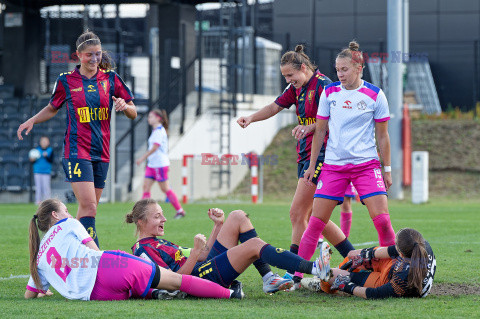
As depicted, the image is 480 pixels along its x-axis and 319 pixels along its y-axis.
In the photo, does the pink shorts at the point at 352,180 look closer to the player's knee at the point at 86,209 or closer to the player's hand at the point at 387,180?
the player's hand at the point at 387,180

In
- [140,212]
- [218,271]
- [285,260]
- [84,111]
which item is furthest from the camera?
[84,111]

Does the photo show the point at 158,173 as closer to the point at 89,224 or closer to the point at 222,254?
the point at 89,224

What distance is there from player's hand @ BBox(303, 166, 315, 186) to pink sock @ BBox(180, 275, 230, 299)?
138 centimetres

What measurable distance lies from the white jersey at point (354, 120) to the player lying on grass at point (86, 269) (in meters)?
1.54

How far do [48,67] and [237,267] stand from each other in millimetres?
21727

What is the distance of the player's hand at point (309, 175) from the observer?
7.00 m

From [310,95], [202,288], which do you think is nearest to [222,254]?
[202,288]

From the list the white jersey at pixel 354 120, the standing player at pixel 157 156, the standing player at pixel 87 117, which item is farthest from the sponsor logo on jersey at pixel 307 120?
the standing player at pixel 157 156

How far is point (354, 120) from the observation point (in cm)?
676

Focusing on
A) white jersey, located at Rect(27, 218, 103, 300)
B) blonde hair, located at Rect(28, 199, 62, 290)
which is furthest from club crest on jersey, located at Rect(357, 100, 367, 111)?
blonde hair, located at Rect(28, 199, 62, 290)

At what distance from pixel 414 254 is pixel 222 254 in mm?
1450

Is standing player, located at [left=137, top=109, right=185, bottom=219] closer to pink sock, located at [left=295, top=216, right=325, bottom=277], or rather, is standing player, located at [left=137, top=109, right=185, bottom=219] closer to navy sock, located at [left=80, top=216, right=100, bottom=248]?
navy sock, located at [left=80, top=216, right=100, bottom=248]

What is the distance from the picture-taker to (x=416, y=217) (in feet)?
49.3

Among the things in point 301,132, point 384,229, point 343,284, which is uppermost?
point 301,132
